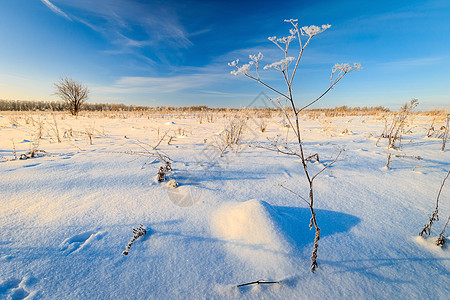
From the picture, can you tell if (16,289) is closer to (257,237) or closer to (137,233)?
(137,233)

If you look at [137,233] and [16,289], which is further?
[137,233]

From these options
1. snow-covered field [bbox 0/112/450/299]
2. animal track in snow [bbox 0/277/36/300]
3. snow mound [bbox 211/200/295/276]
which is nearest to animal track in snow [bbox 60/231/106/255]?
snow-covered field [bbox 0/112/450/299]

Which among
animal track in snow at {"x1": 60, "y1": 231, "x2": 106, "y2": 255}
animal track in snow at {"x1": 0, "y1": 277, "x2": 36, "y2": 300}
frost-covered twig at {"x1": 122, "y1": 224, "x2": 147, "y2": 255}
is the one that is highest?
frost-covered twig at {"x1": 122, "y1": 224, "x2": 147, "y2": 255}

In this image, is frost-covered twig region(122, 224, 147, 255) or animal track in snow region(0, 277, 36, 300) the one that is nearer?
animal track in snow region(0, 277, 36, 300)

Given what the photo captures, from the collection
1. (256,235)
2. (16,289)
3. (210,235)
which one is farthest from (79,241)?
(256,235)

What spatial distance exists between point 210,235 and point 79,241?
724 millimetres

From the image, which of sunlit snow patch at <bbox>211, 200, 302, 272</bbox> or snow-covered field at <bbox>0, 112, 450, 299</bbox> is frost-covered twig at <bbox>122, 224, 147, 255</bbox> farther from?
sunlit snow patch at <bbox>211, 200, 302, 272</bbox>

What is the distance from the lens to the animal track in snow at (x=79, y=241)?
96 centimetres

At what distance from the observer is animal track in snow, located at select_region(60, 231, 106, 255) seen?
3.15 feet

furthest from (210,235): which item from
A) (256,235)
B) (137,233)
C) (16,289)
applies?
(16,289)

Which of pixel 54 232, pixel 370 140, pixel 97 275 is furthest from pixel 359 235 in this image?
pixel 370 140

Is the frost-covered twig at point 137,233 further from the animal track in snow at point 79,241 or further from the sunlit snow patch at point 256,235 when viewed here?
the sunlit snow patch at point 256,235

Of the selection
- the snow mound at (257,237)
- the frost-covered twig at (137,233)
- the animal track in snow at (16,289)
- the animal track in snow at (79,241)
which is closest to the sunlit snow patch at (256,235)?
the snow mound at (257,237)

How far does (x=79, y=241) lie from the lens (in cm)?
103
